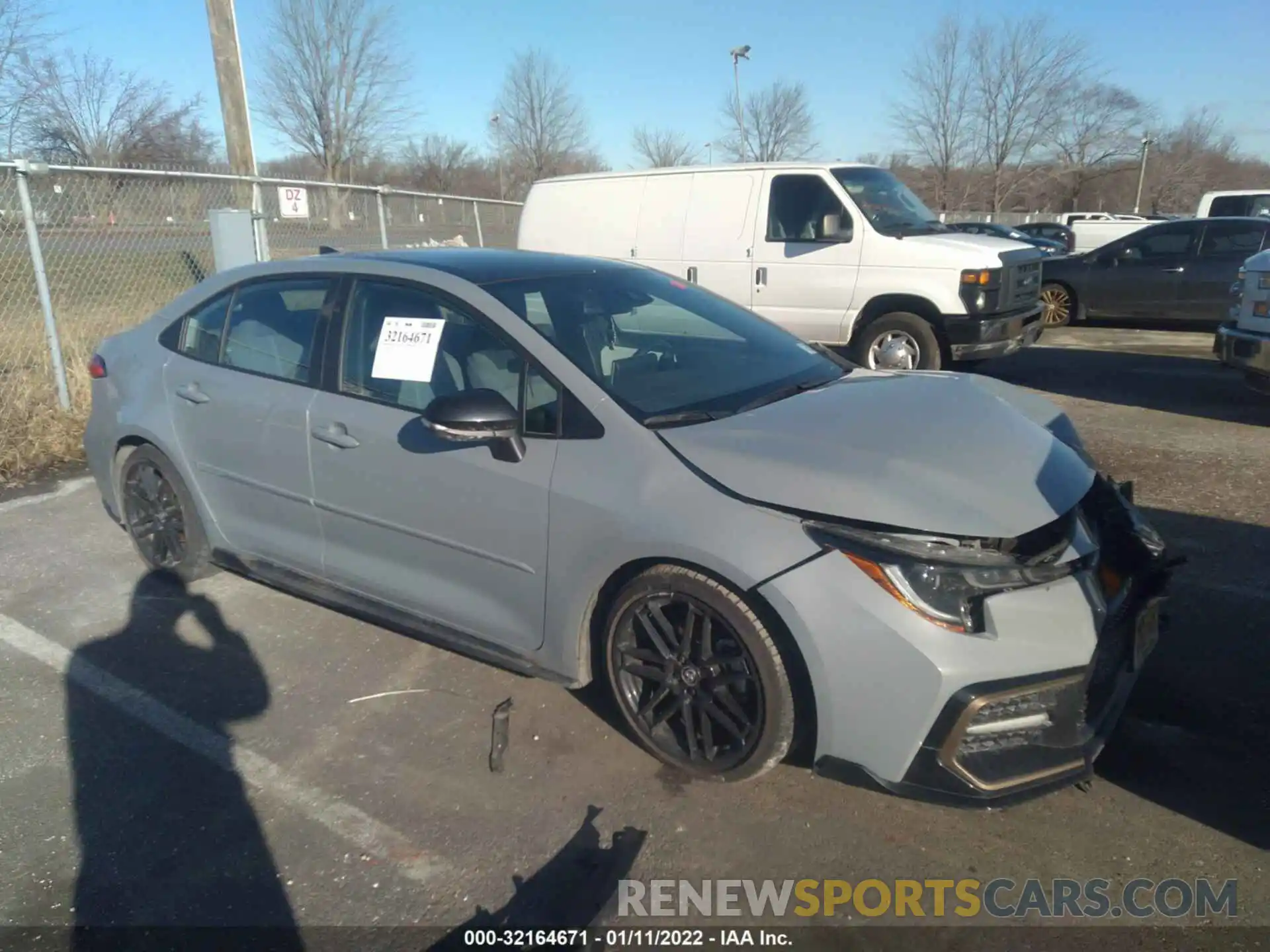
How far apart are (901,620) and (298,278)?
9.65 feet

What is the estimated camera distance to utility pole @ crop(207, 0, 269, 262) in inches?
372

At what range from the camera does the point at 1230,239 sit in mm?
11727

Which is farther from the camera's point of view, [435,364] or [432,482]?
[435,364]

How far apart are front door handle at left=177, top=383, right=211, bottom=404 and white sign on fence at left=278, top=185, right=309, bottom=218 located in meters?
5.78

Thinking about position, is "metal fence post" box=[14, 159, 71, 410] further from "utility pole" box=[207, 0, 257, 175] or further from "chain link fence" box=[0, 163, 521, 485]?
"utility pole" box=[207, 0, 257, 175]

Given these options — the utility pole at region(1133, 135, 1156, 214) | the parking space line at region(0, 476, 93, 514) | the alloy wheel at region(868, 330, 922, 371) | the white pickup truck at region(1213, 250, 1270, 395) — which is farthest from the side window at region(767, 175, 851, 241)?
the utility pole at region(1133, 135, 1156, 214)

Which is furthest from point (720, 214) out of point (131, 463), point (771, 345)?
point (131, 463)

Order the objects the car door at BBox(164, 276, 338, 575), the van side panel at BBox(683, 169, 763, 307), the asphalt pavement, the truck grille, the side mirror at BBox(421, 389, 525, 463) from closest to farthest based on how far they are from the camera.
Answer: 1. the asphalt pavement
2. the side mirror at BBox(421, 389, 525, 463)
3. the car door at BBox(164, 276, 338, 575)
4. the truck grille
5. the van side panel at BBox(683, 169, 763, 307)

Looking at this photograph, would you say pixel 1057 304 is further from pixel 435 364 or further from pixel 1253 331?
pixel 435 364

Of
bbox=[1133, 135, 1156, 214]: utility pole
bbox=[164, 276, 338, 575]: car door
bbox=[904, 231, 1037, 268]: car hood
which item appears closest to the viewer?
bbox=[164, 276, 338, 575]: car door

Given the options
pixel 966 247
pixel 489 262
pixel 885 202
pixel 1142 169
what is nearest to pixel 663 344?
pixel 489 262

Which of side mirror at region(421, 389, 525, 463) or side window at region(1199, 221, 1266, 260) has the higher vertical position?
side window at region(1199, 221, 1266, 260)

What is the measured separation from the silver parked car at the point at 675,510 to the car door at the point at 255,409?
0.6 inches

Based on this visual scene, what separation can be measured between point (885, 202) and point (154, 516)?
697cm
